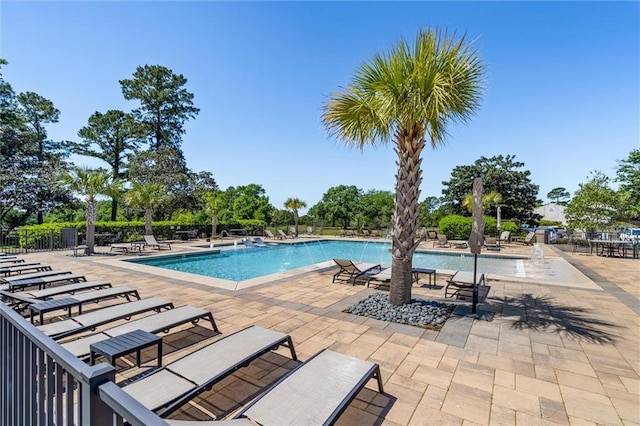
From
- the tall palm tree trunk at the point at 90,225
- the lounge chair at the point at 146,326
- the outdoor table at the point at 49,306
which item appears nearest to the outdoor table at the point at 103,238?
the tall palm tree trunk at the point at 90,225

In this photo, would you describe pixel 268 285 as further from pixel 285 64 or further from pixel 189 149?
pixel 189 149

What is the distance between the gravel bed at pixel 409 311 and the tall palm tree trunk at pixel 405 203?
0.26 m

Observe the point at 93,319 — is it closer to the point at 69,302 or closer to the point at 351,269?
the point at 69,302

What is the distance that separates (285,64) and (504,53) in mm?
8567

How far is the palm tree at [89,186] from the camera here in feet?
41.8

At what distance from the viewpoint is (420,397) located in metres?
2.96

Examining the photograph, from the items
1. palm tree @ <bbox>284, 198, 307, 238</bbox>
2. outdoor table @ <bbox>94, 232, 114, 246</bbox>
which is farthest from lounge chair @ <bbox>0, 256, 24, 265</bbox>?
palm tree @ <bbox>284, 198, 307, 238</bbox>

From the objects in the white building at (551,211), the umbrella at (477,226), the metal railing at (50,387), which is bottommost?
the metal railing at (50,387)

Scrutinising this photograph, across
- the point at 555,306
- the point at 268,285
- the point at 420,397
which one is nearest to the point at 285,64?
the point at 268,285

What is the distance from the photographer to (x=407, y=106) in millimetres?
5035

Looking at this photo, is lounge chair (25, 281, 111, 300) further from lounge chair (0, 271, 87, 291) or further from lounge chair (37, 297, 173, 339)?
lounge chair (37, 297, 173, 339)

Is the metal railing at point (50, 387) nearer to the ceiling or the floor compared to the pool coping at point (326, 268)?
nearer to the ceiling

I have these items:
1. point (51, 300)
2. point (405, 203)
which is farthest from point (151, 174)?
point (405, 203)

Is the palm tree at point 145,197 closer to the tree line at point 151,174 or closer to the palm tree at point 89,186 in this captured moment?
the tree line at point 151,174
